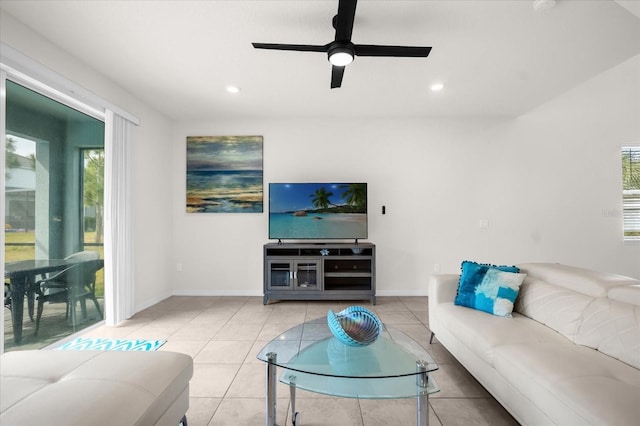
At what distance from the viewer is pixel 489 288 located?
219 centimetres

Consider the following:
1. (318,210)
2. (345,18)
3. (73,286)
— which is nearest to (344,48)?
(345,18)

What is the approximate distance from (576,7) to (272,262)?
3606mm

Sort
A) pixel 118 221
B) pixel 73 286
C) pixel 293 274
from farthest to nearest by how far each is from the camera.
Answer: pixel 293 274
pixel 118 221
pixel 73 286

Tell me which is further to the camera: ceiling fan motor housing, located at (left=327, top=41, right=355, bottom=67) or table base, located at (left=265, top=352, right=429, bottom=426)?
ceiling fan motor housing, located at (left=327, top=41, right=355, bottom=67)

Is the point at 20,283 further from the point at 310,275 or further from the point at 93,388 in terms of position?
the point at 310,275

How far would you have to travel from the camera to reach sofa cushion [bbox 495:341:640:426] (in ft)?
3.51

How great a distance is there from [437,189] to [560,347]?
2.90m

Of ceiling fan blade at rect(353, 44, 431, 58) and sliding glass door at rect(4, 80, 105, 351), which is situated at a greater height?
ceiling fan blade at rect(353, 44, 431, 58)

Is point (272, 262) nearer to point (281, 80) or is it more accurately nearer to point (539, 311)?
point (281, 80)

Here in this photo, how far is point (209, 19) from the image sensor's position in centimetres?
213

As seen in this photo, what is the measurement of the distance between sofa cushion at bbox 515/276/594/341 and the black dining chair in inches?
151

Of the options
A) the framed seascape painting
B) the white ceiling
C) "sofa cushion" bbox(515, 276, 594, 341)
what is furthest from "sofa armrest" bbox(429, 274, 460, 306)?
the framed seascape painting

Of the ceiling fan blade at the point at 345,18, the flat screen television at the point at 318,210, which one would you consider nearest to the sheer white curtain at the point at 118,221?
the flat screen television at the point at 318,210

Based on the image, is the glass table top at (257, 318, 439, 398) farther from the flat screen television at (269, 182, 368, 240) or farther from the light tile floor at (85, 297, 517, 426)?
the flat screen television at (269, 182, 368, 240)
